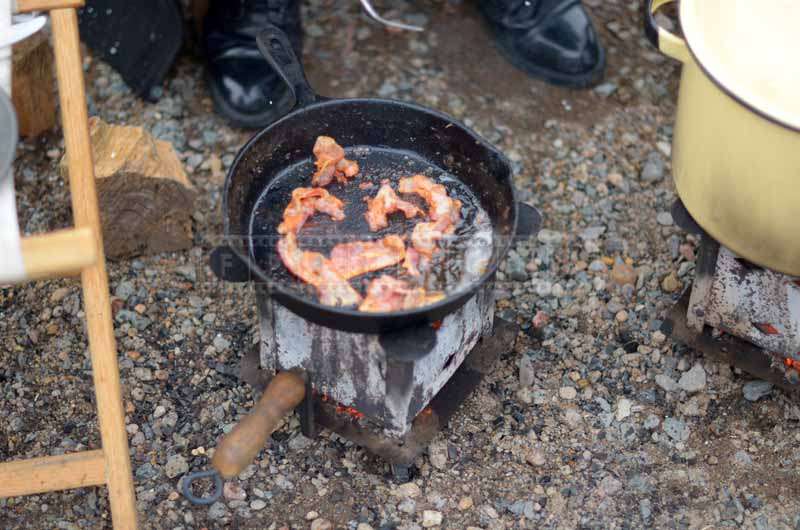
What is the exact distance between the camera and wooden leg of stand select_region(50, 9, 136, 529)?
2.50 meters

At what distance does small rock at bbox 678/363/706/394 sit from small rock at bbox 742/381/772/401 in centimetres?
14

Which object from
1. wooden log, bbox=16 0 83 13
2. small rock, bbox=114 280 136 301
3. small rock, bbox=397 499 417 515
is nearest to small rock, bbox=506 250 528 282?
small rock, bbox=397 499 417 515

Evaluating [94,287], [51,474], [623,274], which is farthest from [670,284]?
[51,474]

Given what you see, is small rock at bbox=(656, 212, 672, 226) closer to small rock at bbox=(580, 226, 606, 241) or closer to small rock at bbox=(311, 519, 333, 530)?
small rock at bbox=(580, 226, 606, 241)

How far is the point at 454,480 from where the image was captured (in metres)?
2.95

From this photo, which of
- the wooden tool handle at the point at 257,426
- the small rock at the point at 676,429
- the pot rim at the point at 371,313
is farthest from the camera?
the small rock at the point at 676,429

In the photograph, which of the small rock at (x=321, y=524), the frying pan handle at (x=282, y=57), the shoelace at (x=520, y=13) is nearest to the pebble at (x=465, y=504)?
the small rock at (x=321, y=524)

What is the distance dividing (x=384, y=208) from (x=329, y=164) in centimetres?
22

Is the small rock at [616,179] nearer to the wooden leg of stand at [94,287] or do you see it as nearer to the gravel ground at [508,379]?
the gravel ground at [508,379]

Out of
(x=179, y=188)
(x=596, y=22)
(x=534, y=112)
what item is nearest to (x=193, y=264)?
(x=179, y=188)

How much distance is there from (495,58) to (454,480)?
2.09 meters

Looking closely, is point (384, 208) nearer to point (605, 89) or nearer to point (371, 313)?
point (371, 313)

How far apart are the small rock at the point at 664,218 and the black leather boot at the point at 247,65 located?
1.58 metres

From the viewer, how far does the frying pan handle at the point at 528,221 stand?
263 centimetres
